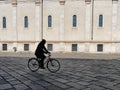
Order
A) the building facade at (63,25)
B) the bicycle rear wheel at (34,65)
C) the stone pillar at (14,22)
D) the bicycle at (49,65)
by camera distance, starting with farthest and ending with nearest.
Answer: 1. the stone pillar at (14,22)
2. the building facade at (63,25)
3. the bicycle rear wheel at (34,65)
4. the bicycle at (49,65)

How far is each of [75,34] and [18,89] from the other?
851 inches

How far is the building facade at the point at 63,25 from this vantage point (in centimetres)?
2750

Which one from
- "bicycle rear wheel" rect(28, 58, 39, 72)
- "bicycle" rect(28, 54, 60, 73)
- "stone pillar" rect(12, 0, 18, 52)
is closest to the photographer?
"bicycle" rect(28, 54, 60, 73)

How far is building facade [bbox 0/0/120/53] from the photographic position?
27.5 metres

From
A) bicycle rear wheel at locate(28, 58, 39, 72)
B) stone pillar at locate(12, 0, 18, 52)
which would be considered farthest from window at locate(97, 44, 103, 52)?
bicycle rear wheel at locate(28, 58, 39, 72)

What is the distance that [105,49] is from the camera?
2750 centimetres

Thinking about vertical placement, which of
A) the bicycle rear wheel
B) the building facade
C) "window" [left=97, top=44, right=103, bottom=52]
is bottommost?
the bicycle rear wheel

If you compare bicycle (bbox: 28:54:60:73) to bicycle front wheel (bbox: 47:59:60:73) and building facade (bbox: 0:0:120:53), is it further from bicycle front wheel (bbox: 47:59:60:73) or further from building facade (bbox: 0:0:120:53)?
building facade (bbox: 0:0:120:53)

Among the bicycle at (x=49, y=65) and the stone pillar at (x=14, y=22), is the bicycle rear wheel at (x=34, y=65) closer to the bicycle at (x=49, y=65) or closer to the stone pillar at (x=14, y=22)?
the bicycle at (x=49, y=65)

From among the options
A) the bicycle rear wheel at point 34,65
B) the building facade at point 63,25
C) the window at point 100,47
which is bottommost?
the bicycle rear wheel at point 34,65

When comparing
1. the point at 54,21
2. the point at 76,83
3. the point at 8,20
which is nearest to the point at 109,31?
the point at 54,21

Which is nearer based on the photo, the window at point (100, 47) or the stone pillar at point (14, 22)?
the window at point (100, 47)

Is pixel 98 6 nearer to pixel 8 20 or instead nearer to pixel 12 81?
pixel 8 20

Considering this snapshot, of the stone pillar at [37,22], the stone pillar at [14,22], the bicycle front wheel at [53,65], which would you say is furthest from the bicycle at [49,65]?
the stone pillar at [14,22]
